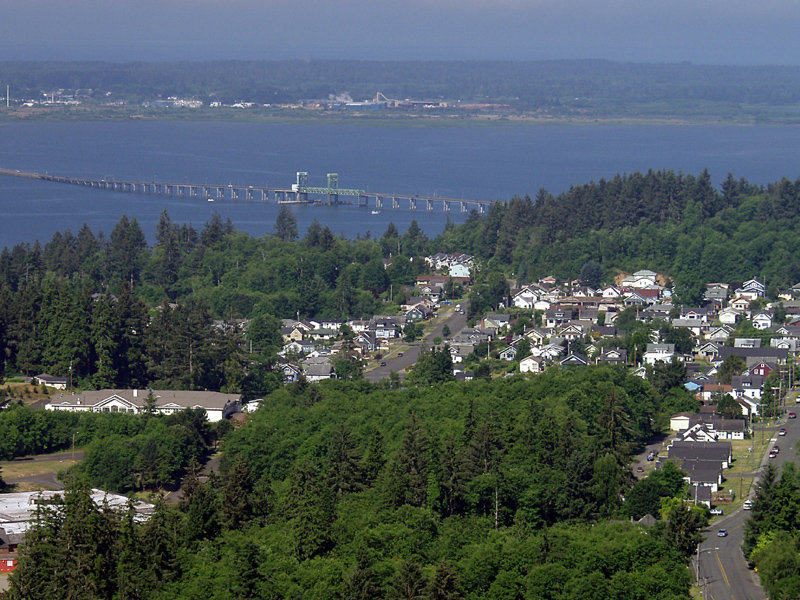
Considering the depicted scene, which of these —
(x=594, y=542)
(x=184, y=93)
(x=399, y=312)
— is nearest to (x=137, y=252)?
(x=399, y=312)

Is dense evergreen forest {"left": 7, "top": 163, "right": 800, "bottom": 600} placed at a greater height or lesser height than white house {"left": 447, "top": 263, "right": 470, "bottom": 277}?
greater

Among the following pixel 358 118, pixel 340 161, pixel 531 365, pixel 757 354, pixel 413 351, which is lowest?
pixel 358 118

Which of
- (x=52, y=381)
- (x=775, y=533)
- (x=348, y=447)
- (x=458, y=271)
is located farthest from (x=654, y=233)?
(x=775, y=533)

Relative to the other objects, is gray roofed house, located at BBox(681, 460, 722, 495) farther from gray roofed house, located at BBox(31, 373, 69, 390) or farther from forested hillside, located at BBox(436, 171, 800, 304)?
forested hillside, located at BBox(436, 171, 800, 304)

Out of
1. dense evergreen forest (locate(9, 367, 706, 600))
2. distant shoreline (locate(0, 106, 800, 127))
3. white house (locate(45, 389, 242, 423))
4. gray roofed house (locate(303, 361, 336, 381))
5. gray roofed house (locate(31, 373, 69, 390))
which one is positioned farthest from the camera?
distant shoreline (locate(0, 106, 800, 127))

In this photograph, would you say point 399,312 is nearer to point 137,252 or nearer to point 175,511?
point 137,252

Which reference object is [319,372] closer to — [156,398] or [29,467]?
[156,398]

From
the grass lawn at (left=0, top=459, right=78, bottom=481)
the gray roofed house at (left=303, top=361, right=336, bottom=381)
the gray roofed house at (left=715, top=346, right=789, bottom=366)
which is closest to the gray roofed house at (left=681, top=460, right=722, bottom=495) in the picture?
the gray roofed house at (left=715, top=346, right=789, bottom=366)

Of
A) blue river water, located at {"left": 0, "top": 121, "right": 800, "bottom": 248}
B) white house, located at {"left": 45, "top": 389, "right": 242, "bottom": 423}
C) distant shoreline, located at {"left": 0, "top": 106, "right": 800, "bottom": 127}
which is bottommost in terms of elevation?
distant shoreline, located at {"left": 0, "top": 106, "right": 800, "bottom": 127}
